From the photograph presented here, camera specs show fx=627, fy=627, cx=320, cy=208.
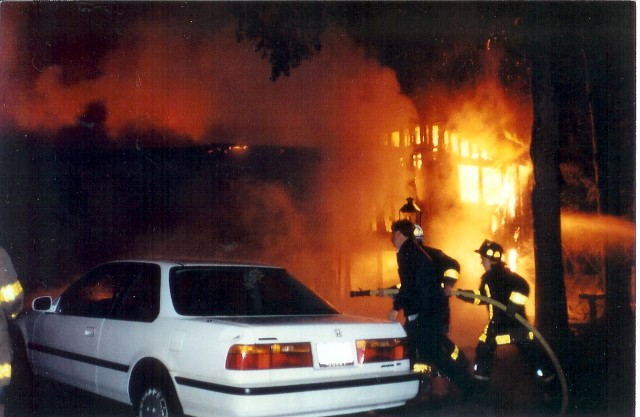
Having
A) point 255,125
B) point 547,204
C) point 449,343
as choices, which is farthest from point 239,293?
point 255,125

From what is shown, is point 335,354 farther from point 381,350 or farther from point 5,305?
point 5,305

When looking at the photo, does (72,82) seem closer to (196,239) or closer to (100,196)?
(100,196)

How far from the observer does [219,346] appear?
146 inches

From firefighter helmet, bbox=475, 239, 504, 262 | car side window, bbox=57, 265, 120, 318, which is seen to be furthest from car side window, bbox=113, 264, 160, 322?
firefighter helmet, bbox=475, 239, 504, 262

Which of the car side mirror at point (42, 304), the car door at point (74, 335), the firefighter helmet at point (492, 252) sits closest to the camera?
the car door at point (74, 335)

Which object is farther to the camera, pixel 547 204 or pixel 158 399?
pixel 547 204

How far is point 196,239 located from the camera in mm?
13219

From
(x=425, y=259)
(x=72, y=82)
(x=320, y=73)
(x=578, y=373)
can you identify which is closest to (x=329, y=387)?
(x=425, y=259)

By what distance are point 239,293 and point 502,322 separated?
9.14 feet

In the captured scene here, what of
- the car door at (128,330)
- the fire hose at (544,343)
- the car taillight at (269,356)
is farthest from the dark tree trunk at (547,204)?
the car door at (128,330)

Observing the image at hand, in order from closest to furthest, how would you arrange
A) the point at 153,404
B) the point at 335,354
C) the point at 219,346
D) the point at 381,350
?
1. the point at 219,346
2. the point at 335,354
3. the point at 153,404
4. the point at 381,350

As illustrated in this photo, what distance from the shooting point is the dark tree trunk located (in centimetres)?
743

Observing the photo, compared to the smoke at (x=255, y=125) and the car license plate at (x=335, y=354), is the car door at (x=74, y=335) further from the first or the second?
the smoke at (x=255, y=125)

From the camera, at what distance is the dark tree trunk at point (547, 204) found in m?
7.43
